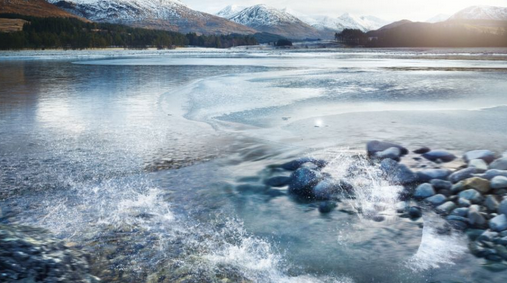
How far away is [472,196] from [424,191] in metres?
0.78

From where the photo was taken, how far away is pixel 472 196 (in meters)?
6.29

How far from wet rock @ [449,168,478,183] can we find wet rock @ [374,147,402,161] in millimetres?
1588

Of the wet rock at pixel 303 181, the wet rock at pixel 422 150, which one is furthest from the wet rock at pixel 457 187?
the wet rock at pixel 422 150

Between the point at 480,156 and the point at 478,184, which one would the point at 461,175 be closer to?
the point at 478,184

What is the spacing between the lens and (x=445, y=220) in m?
5.94

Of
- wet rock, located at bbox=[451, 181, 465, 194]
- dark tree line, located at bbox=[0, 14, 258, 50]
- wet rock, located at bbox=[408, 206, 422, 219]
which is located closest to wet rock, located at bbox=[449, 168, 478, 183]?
wet rock, located at bbox=[451, 181, 465, 194]

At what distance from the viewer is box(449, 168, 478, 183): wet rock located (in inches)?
277

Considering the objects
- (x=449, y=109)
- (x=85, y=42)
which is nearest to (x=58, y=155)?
(x=449, y=109)

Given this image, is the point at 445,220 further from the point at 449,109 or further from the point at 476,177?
the point at 449,109

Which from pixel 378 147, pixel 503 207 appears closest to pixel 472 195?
pixel 503 207

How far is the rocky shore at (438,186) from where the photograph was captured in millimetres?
5484

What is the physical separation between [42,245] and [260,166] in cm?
473

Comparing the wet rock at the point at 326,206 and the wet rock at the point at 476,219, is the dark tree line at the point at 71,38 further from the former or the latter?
the wet rock at the point at 476,219

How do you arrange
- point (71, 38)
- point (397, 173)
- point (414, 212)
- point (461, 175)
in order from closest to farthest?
point (414, 212), point (461, 175), point (397, 173), point (71, 38)
